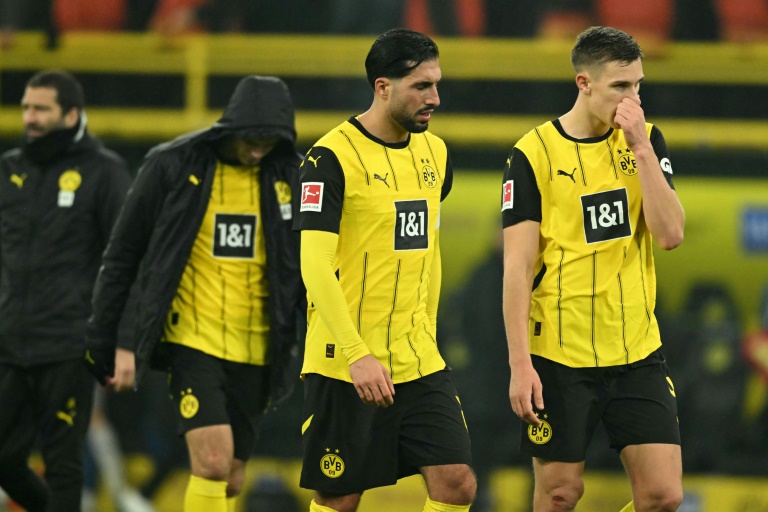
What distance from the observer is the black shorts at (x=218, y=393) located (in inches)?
202

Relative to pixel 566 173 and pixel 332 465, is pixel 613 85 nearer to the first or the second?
pixel 566 173

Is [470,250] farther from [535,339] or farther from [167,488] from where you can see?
[535,339]

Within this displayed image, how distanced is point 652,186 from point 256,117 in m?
1.69

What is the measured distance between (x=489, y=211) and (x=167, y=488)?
2.82 meters

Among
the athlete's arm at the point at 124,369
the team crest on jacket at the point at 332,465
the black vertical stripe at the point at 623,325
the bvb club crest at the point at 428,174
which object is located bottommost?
the team crest on jacket at the point at 332,465

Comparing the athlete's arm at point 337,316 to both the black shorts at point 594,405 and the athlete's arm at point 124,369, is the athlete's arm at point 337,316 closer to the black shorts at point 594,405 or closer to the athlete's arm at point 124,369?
the black shorts at point 594,405

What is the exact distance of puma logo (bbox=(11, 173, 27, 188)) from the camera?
20.0 feet

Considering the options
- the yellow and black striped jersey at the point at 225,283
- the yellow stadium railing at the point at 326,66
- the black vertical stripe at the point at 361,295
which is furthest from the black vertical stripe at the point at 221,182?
the yellow stadium railing at the point at 326,66

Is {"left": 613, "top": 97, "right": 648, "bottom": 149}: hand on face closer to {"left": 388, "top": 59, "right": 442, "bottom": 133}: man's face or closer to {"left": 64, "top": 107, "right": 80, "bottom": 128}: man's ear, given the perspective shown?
{"left": 388, "top": 59, "right": 442, "bottom": 133}: man's face

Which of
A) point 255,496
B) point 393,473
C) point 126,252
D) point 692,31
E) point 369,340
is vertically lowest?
point 255,496

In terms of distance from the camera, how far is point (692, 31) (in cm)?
962

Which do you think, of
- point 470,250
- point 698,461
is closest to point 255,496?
point 470,250

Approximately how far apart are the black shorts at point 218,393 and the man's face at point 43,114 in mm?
1353

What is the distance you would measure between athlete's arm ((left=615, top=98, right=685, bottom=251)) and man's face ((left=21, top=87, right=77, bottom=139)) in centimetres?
277
